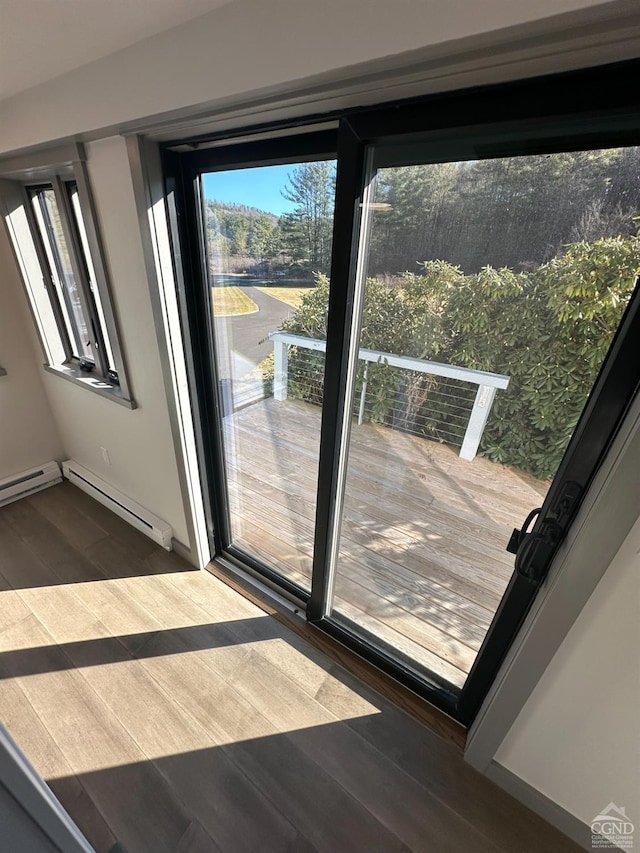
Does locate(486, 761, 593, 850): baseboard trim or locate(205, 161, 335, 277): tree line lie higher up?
locate(205, 161, 335, 277): tree line

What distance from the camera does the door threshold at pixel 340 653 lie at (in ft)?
4.55

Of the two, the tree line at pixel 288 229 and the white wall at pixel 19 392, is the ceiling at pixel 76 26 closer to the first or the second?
the tree line at pixel 288 229

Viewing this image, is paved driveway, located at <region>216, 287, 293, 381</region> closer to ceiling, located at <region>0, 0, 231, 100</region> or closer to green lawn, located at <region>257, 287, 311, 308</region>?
green lawn, located at <region>257, 287, 311, 308</region>

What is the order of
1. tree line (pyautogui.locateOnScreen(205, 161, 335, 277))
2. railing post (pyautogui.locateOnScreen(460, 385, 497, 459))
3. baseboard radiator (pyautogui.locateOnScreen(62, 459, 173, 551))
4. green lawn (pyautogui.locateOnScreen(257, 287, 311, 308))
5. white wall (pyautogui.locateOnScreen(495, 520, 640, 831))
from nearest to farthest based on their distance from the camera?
white wall (pyautogui.locateOnScreen(495, 520, 640, 831)) < railing post (pyautogui.locateOnScreen(460, 385, 497, 459)) < tree line (pyautogui.locateOnScreen(205, 161, 335, 277)) < green lawn (pyautogui.locateOnScreen(257, 287, 311, 308)) < baseboard radiator (pyautogui.locateOnScreen(62, 459, 173, 551))

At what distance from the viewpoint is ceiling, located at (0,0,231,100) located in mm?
782

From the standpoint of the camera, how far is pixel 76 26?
87cm

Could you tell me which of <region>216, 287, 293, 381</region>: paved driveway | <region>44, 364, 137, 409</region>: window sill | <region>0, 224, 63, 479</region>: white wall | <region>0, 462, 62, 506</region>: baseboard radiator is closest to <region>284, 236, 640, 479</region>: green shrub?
<region>216, 287, 293, 381</region>: paved driveway

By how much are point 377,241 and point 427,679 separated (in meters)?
1.69

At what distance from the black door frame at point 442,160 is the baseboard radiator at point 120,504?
84cm

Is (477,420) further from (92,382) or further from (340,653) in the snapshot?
(92,382)

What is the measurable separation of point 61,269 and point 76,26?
152 centimetres

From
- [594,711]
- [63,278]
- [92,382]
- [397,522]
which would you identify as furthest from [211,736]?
[63,278]

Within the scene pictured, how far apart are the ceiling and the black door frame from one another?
0.26 meters

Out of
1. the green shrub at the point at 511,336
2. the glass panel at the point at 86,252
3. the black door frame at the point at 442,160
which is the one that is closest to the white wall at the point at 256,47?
the black door frame at the point at 442,160
